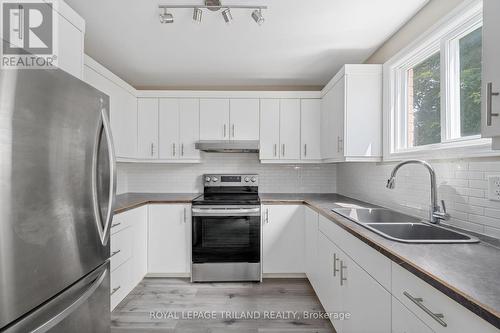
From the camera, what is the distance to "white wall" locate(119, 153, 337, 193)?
3490 mm

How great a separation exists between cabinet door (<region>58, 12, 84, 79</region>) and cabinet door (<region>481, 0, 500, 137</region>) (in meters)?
1.92

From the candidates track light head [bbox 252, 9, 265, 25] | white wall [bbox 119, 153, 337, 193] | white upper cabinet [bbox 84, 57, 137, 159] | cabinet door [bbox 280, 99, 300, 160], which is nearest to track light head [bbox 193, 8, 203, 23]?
track light head [bbox 252, 9, 265, 25]

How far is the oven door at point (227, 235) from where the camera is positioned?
2787mm

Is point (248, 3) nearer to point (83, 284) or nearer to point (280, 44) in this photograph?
point (280, 44)

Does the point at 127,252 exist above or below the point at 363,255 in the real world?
below

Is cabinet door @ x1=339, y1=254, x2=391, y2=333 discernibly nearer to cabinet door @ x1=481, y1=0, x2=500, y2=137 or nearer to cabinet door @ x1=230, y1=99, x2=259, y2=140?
cabinet door @ x1=481, y1=0, x2=500, y2=137

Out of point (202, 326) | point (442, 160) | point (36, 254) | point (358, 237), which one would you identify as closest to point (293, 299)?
point (202, 326)

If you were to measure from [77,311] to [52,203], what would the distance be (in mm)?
512

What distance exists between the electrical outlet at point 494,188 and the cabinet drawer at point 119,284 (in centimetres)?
261

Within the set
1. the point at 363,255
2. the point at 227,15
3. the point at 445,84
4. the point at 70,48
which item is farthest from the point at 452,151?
the point at 70,48

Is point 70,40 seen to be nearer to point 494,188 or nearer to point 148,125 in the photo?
point 148,125

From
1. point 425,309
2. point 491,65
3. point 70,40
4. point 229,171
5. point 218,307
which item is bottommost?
point 218,307

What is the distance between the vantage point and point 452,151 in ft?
5.02

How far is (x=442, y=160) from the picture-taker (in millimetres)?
1646
